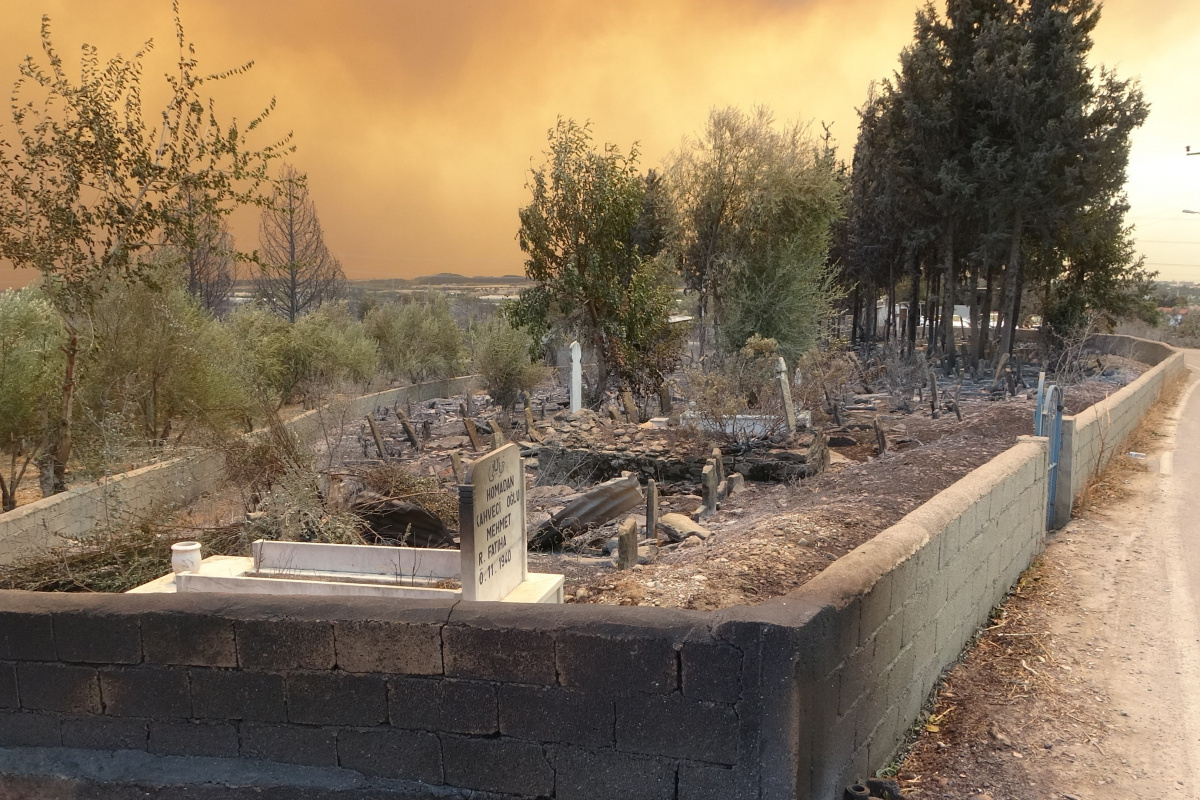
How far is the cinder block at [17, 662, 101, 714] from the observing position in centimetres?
415

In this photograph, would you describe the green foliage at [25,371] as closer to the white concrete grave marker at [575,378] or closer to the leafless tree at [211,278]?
the leafless tree at [211,278]

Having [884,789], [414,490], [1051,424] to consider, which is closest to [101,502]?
[414,490]

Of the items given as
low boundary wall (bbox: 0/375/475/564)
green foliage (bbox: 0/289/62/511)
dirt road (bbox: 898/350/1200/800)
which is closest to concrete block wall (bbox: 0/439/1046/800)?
dirt road (bbox: 898/350/1200/800)

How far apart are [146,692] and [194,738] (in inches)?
12.2

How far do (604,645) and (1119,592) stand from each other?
20.0 feet

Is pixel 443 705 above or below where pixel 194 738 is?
above

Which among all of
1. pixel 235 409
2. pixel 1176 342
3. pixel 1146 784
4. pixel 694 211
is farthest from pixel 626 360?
pixel 1176 342

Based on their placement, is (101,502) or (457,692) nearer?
(457,692)

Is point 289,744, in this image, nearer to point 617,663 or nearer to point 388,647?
point 388,647

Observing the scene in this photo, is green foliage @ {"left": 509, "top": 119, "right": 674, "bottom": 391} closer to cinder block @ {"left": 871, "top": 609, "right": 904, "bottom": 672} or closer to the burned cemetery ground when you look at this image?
the burned cemetery ground

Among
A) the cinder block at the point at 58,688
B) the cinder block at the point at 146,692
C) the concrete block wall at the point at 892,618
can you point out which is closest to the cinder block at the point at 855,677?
the concrete block wall at the point at 892,618

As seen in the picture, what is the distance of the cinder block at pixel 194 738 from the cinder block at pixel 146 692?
6 centimetres

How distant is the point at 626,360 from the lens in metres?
23.2

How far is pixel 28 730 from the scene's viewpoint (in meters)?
4.23
